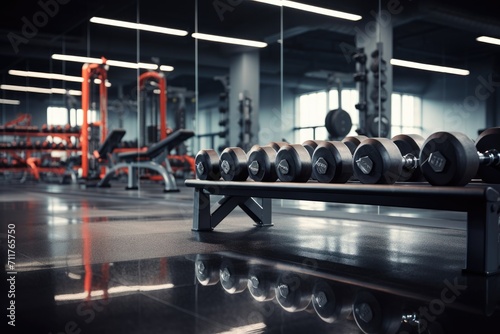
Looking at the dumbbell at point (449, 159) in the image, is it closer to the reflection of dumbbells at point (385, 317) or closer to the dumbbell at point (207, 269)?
the reflection of dumbbells at point (385, 317)

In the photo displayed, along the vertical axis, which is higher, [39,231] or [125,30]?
[125,30]

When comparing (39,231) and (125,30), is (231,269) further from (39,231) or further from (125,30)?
(125,30)

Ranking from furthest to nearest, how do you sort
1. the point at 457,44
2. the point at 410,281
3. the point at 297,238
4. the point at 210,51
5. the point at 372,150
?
the point at 210,51, the point at 457,44, the point at 297,238, the point at 372,150, the point at 410,281

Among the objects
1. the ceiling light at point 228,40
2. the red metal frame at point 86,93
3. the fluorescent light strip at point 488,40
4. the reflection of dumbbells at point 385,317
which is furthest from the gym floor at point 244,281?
the red metal frame at point 86,93

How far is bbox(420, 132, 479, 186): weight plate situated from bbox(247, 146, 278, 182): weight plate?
0.77 meters

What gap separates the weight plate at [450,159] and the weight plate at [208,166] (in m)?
1.20

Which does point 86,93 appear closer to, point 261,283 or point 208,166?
point 208,166

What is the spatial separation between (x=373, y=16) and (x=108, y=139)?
4.72 meters

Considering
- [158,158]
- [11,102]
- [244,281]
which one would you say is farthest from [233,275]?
[11,102]

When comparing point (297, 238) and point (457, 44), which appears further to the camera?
point (457, 44)

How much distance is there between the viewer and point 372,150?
171 centimetres

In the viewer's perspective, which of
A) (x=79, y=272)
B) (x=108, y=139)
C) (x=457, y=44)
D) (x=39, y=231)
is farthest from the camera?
(x=108, y=139)

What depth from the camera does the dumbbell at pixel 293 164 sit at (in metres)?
2.04

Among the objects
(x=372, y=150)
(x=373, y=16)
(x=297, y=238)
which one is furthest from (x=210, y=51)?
(x=372, y=150)
